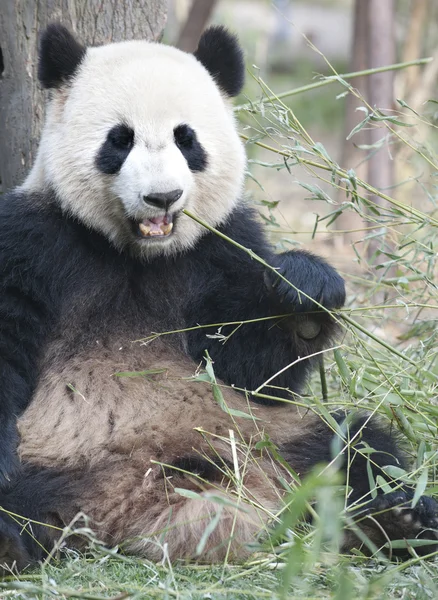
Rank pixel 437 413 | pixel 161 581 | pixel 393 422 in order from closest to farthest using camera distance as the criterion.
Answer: pixel 161 581
pixel 437 413
pixel 393 422

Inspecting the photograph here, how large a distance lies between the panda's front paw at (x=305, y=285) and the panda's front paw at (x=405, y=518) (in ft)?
2.28

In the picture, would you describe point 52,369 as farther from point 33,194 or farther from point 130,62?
point 130,62

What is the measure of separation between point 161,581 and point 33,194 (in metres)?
1.43

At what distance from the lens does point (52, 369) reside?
2.97 metres

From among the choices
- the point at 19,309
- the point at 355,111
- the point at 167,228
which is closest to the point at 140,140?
the point at 167,228

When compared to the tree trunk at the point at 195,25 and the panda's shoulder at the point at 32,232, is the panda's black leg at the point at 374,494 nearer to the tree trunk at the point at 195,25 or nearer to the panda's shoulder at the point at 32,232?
the panda's shoulder at the point at 32,232

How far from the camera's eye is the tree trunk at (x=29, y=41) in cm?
355

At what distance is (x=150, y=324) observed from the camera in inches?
121

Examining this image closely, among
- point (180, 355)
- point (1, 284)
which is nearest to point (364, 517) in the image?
point (180, 355)

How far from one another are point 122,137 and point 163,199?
33 cm

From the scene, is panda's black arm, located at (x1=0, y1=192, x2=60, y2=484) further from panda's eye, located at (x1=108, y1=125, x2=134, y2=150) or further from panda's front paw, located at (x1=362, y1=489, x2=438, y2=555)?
panda's front paw, located at (x1=362, y1=489, x2=438, y2=555)

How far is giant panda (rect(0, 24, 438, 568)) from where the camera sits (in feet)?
8.86

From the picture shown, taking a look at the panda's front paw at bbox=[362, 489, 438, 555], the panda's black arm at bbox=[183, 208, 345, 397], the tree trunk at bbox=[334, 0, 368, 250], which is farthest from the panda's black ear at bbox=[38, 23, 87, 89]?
the tree trunk at bbox=[334, 0, 368, 250]

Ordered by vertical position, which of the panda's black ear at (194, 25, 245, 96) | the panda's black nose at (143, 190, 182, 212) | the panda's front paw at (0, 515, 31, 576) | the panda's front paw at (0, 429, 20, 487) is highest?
the panda's black ear at (194, 25, 245, 96)
